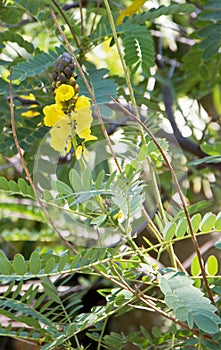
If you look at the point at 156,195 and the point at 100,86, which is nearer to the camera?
the point at 156,195

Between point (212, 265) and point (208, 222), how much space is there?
73mm

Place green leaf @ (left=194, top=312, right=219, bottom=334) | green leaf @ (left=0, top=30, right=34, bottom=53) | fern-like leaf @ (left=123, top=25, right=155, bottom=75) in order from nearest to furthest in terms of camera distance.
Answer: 1. green leaf @ (left=194, top=312, right=219, bottom=334)
2. fern-like leaf @ (left=123, top=25, right=155, bottom=75)
3. green leaf @ (left=0, top=30, right=34, bottom=53)

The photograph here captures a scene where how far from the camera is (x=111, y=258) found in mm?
623

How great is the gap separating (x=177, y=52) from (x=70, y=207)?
115 cm

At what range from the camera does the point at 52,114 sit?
1.99 ft

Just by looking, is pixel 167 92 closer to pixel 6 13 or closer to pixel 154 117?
pixel 6 13

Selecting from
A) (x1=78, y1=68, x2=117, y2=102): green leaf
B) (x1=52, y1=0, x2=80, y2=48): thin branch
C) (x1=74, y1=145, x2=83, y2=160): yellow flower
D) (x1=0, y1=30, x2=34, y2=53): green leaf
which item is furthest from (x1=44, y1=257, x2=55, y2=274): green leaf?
(x1=0, y1=30, x2=34, y2=53): green leaf

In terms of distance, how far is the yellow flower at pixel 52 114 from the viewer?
605mm

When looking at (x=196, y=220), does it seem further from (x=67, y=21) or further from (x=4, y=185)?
(x=67, y=21)

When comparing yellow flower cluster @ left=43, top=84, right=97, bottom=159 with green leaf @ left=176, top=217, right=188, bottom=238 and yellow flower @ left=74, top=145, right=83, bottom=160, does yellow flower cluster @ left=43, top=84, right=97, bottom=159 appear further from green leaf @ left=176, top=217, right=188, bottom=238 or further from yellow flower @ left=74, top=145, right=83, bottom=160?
green leaf @ left=176, top=217, right=188, bottom=238

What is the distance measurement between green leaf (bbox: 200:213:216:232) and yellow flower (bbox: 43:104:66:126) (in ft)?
0.57

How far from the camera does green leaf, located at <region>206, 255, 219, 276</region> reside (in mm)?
700

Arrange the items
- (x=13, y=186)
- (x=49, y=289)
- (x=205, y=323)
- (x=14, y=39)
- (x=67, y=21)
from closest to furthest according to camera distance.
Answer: (x=205, y=323)
(x=13, y=186)
(x=49, y=289)
(x=67, y=21)
(x=14, y=39)

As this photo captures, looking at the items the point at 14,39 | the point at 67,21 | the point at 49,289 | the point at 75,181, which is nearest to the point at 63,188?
the point at 75,181
